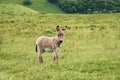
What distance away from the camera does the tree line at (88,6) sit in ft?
396

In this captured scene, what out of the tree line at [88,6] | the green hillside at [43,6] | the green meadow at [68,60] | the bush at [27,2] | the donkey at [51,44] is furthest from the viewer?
the bush at [27,2]

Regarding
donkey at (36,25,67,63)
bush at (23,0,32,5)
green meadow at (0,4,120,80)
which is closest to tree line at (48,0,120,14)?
bush at (23,0,32,5)

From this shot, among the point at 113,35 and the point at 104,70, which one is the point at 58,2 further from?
the point at 104,70

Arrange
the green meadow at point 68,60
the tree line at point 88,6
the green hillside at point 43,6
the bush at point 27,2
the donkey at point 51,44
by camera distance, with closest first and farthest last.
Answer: the green meadow at point 68,60 → the donkey at point 51,44 → the green hillside at point 43,6 → the tree line at point 88,6 → the bush at point 27,2

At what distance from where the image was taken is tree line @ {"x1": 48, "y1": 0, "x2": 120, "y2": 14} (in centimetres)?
12059

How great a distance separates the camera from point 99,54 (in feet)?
63.7

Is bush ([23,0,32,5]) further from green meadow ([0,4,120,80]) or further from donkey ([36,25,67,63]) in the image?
donkey ([36,25,67,63])

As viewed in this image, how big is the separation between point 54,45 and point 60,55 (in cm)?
304

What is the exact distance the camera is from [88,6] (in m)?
123

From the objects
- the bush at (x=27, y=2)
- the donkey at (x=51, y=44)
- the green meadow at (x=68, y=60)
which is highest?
the donkey at (x=51, y=44)

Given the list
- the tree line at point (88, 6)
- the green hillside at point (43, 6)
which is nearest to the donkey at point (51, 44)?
the green hillside at point (43, 6)

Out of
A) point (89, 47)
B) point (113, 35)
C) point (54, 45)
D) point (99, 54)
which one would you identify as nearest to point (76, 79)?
point (54, 45)

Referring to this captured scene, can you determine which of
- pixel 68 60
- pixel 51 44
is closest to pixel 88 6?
pixel 68 60

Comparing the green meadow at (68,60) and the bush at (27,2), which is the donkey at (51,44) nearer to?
the green meadow at (68,60)
